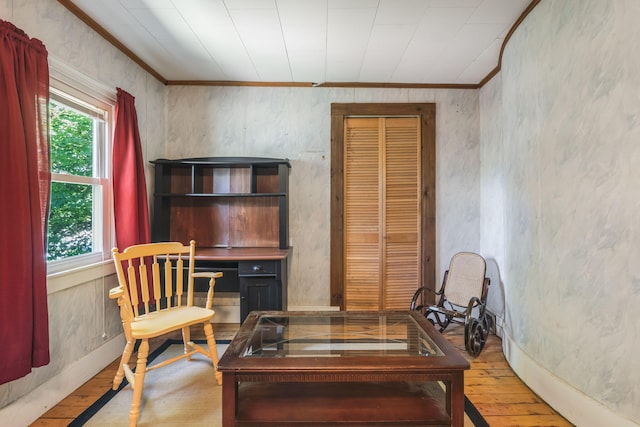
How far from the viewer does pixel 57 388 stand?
195 cm

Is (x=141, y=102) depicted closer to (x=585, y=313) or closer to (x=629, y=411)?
(x=585, y=313)

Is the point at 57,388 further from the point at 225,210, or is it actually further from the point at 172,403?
the point at 225,210

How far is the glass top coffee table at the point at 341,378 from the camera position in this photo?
55.6 inches

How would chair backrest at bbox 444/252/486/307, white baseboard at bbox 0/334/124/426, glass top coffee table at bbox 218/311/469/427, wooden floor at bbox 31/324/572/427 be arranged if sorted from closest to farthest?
1. glass top coffee table at bbox 218/311/469/427
2. white baseboard at bbox 0/334/124/426
3. wooden floor at bbox 31/324/572/427
4. chair backrest at bbox 444/252/486/307

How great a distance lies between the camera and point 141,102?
2.93 metres

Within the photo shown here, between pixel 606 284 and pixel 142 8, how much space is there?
319 cm

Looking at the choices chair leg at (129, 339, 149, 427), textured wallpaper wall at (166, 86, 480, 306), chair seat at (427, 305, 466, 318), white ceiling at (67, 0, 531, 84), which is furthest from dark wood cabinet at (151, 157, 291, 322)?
chair seat at (427, 305, 466, 318)

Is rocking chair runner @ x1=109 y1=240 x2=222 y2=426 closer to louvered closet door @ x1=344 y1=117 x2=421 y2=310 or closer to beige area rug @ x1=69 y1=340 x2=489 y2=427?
beige area rug @ x1=69 y1=340 x2=489 y2=427

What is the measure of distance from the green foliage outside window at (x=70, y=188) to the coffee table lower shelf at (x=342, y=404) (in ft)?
5.15

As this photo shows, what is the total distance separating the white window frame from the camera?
2062 millimetres

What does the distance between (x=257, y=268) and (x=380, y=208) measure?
146 cm

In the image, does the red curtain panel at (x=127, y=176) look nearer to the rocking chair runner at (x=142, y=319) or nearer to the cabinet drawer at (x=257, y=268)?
the rocking chair runner at (x=142, y=319)

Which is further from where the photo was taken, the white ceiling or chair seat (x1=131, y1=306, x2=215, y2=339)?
the white ceiling

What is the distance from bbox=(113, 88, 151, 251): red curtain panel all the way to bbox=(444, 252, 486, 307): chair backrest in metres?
2.88
